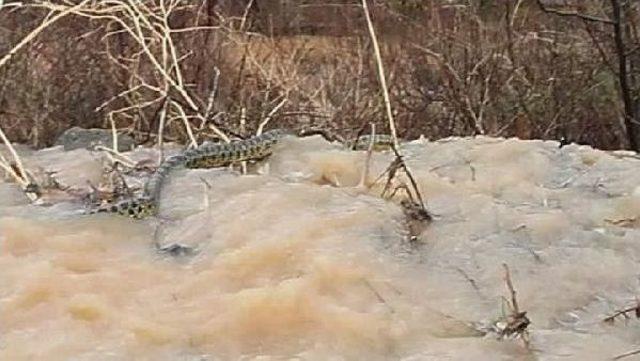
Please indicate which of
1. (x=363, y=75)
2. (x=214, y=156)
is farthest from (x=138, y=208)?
(x=363, y=75)

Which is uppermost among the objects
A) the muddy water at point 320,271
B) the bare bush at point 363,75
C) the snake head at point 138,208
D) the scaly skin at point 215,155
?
the muddy water at point 320,271

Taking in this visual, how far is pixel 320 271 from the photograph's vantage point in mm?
2551

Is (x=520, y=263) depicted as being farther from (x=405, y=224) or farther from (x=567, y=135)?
(x=567, y=135)

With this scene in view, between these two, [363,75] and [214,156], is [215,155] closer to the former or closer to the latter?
[214,156]

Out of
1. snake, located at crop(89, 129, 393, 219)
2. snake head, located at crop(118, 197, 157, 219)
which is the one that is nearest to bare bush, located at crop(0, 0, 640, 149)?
snake, located at crop(89, 129, 393, 219)

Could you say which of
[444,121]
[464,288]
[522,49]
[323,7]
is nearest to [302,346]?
[464,288]

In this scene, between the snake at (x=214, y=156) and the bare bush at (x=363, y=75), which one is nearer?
the snake at (x=214, y=156)

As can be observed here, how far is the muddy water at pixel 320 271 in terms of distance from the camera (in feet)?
7.55

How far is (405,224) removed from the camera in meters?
2.93

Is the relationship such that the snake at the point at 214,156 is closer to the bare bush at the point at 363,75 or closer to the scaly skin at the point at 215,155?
the scaly skin at the point at 215,155

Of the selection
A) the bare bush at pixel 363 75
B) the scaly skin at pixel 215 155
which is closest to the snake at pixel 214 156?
the scaly skin at pixel 215 155

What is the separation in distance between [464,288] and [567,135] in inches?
186

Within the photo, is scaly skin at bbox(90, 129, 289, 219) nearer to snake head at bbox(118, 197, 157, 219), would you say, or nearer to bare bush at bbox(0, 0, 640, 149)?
snake head at bbox(118, 197, 157, 219)

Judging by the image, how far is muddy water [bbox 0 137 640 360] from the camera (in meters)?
2.30
